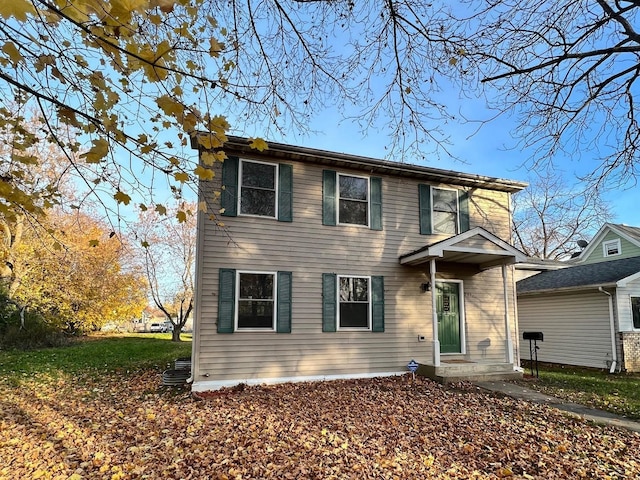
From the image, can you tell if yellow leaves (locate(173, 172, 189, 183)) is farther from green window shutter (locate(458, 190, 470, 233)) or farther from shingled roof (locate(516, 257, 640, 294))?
shingled roof (locate(516, 257, 640, 294))

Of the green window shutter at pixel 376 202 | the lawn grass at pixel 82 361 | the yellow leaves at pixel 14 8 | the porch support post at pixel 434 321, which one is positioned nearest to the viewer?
the yellow leaves at pixel 14 8

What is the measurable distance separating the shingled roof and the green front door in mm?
5329

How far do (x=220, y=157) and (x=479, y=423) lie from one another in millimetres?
5303

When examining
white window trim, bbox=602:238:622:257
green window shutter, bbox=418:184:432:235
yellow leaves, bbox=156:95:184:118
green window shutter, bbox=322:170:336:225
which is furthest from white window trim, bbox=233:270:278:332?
white window trim, bbox=602:238:622:257

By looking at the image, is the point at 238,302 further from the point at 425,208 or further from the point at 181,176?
the point at 181,176

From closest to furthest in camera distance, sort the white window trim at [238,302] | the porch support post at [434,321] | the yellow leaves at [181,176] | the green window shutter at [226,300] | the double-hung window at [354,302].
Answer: the yellow leaves at [181,176] < the green window shutter at [226,300] < the white window trim at [238,302] < the porch support post at [434,321] < the double-hung window at [354,302]

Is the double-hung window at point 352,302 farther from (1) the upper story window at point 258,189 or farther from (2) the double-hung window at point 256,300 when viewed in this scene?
(1) the upper story window at point 258,189

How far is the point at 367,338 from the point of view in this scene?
9.05 metres

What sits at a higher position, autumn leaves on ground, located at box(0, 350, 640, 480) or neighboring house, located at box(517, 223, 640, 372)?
neighboring house, located at box(517, 223, 640, 372)

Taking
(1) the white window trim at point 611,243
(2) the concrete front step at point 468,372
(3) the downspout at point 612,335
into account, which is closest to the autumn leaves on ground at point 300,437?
(2) the concrete front step at point 468,372

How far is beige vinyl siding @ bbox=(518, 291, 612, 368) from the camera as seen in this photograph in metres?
12.1

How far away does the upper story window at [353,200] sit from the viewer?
944 centimetres

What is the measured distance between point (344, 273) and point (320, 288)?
0.72 meters

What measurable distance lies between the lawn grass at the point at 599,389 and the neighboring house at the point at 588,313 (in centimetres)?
100
